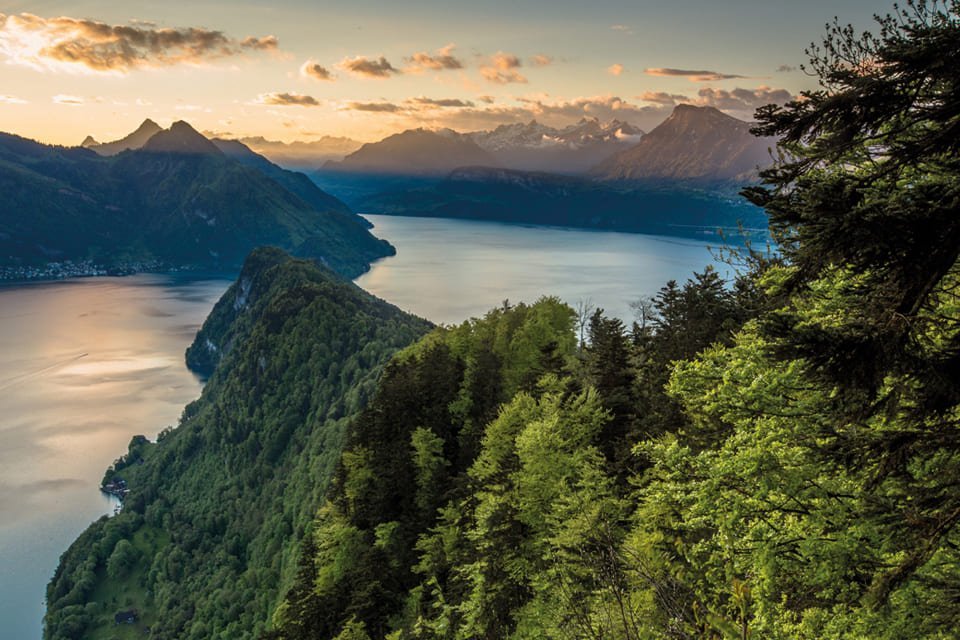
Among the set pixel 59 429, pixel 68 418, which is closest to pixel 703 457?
pixel 59 429

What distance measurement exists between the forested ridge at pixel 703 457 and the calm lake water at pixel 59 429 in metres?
9.76

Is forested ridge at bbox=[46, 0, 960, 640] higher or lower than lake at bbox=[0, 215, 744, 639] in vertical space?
higher

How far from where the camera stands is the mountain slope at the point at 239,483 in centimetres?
7544

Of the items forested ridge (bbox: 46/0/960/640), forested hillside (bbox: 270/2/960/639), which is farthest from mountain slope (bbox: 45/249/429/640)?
forested hillside (bbox: 270/2/960/639)

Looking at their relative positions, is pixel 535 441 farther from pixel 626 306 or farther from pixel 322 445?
pixel 626 306

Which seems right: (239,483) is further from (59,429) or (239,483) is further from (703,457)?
(703,457)

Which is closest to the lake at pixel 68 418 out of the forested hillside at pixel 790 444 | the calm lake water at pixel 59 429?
the calm lake water at pixel 59 429

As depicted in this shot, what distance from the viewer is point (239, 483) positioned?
10056 cm

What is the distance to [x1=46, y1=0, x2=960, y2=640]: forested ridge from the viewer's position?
5969 millimetres

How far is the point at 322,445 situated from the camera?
84.8 meters

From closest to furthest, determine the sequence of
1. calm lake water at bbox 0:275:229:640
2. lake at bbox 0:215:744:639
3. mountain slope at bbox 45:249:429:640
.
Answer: mountain slope at bbox 45:249:429:640 → calm lake water at bbox 0:275:229:640 → lake at bbox 0:215:744:639

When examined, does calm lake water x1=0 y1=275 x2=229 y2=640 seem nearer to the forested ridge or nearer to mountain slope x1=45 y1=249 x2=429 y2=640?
mountain slope x1=45 y1=249 x2=429 y2=640

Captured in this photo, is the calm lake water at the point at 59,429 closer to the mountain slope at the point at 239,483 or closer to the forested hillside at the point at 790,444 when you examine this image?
the mountain slope at the point at 239,483

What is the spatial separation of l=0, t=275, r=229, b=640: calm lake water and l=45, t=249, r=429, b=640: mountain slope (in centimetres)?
535
